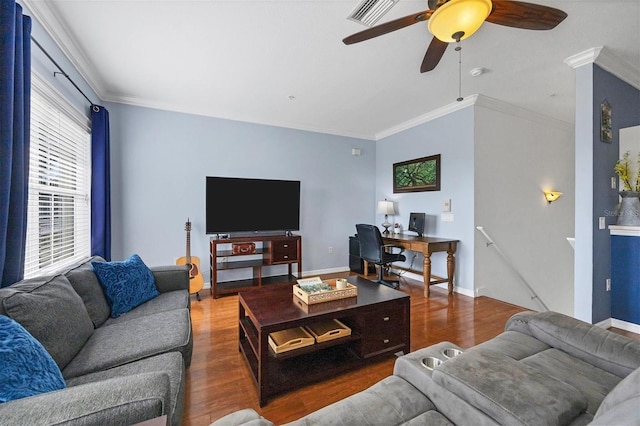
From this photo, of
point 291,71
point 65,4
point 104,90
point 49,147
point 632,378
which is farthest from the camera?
point 104,90

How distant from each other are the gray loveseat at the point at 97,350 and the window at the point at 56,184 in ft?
1.67

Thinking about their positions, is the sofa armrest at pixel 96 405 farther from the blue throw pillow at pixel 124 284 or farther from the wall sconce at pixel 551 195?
the wall sconce at pixel 551 195

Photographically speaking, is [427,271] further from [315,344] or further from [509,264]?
[315,344]

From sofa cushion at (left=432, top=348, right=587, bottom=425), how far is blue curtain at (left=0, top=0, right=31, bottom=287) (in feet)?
6.92

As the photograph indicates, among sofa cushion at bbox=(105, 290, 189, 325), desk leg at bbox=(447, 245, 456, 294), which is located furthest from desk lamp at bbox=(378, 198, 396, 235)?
sofa cushion at bbox=(105, 290, 189, 325)

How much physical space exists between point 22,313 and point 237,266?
2464mm

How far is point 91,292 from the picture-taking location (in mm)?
1735

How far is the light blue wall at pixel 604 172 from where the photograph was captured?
2.46 metres

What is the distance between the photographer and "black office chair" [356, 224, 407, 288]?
3.63 meters

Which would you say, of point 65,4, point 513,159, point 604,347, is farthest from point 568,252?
point 65,4

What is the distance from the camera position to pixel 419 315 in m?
2.86

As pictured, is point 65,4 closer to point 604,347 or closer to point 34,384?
point 34,384

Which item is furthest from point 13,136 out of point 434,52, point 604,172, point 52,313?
point 604,172

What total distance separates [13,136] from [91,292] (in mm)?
989
